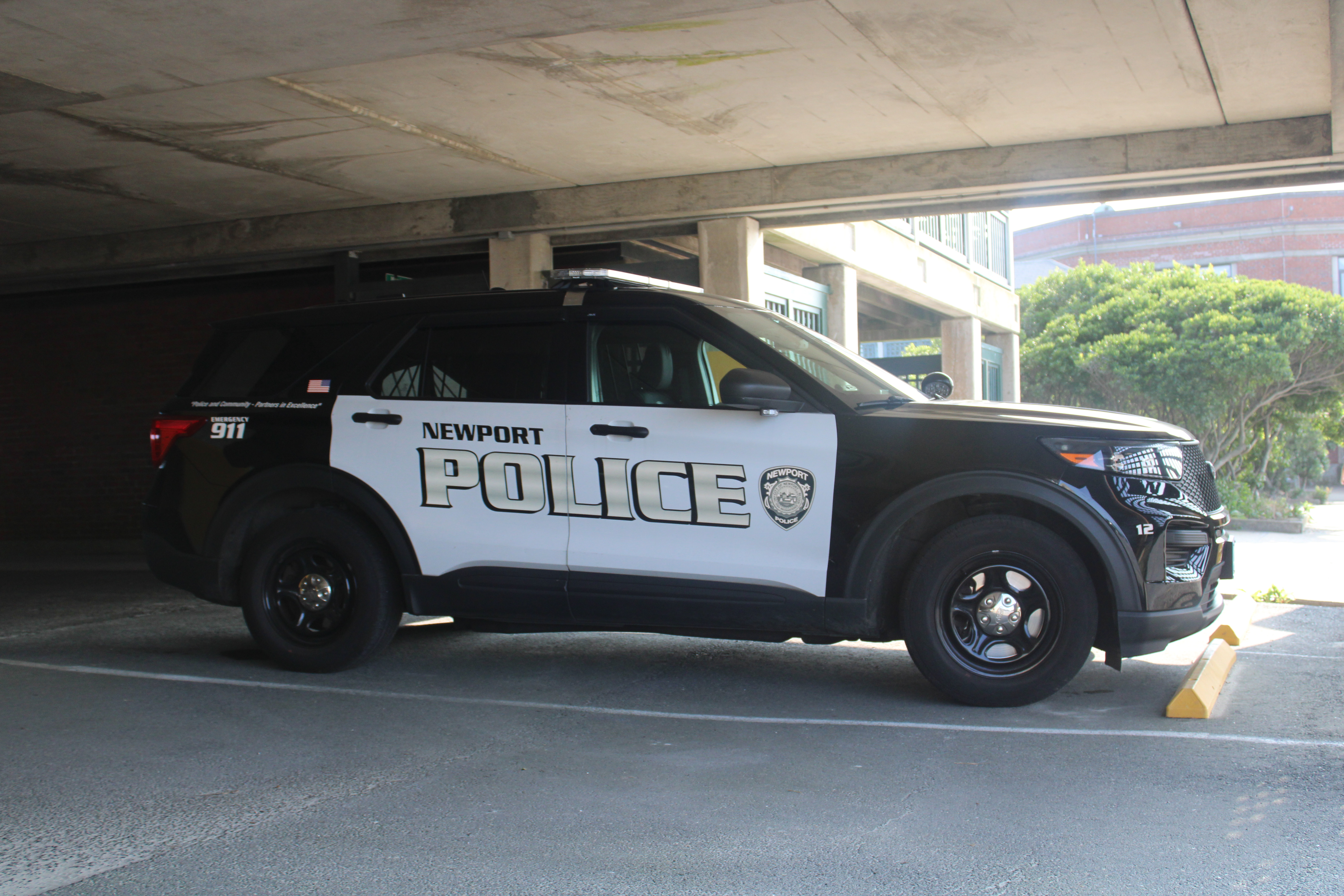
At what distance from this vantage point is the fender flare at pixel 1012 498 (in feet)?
15.8

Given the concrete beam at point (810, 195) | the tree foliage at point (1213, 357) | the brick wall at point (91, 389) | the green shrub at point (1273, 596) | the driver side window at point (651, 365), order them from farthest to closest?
1. the tree foliage at point (1213, 357)
2. the brick wall at point (91, 389)
3. the concrete beam at point (810, 195)
4. the green shrub at point (1273, 596)
5. the driver side window at point (651, 365)

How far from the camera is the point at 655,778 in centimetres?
425

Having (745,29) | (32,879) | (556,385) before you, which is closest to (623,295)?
(556,385)

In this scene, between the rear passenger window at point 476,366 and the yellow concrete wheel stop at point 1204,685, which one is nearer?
the yellow concrete wheel stop at point 1204,685

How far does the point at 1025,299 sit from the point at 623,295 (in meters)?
28.4

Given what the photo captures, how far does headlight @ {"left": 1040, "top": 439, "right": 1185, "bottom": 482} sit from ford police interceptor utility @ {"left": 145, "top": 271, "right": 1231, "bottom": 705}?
0.01 meters

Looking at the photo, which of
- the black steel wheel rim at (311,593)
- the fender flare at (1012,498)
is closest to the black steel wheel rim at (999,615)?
the fender flare at (1012,498)

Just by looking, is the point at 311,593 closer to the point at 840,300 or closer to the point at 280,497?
the point at 280,497

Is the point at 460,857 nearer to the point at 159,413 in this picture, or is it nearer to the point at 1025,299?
the point at 159,413

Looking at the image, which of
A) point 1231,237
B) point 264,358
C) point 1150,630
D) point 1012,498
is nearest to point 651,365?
point 1012,498

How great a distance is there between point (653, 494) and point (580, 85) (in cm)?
355

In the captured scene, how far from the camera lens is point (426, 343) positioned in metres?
5.93

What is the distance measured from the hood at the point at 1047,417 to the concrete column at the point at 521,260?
6375 mm

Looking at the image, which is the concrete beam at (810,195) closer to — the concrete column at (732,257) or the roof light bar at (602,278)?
the concrete column at (732,257)
